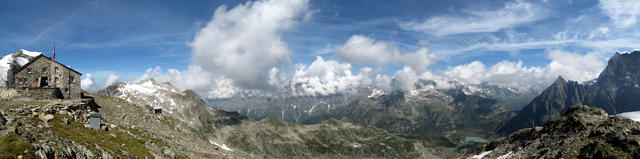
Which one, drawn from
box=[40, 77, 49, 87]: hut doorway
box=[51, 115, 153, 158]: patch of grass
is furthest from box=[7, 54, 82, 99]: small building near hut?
box=[51, 115, 153, 158]: patch of grass

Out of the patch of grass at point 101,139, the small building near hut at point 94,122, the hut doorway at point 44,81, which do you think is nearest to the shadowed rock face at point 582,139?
the patch of grass at point 101,139

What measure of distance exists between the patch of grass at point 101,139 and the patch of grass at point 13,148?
9.37 metres

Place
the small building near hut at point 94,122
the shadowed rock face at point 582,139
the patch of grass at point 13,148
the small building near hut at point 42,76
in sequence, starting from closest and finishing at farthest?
the patch of grass at point 13,148 < the small building near hut at point 94,122 < the small building near hut at point 42,76 < the shadowed rock face at point 582,139

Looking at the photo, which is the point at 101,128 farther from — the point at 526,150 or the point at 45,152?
the point at 526,150

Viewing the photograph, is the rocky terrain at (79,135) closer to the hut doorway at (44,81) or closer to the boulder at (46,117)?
the boulder at (46,117)

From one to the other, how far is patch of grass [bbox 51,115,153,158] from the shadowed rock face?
8877 cm

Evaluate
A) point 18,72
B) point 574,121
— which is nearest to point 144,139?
point 18,72

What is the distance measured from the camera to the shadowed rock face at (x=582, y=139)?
68.5 metres

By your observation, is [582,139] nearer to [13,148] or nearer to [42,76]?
[13,148]

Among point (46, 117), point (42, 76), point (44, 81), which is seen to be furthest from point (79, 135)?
point (44, 81)

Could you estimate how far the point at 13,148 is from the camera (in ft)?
74.4

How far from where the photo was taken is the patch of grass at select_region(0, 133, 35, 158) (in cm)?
2170

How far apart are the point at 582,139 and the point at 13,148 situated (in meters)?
108

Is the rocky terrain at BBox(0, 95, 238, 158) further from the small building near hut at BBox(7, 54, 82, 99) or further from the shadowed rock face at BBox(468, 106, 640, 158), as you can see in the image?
the shadowed rock face at BBox(468, 106, 640, 158)
